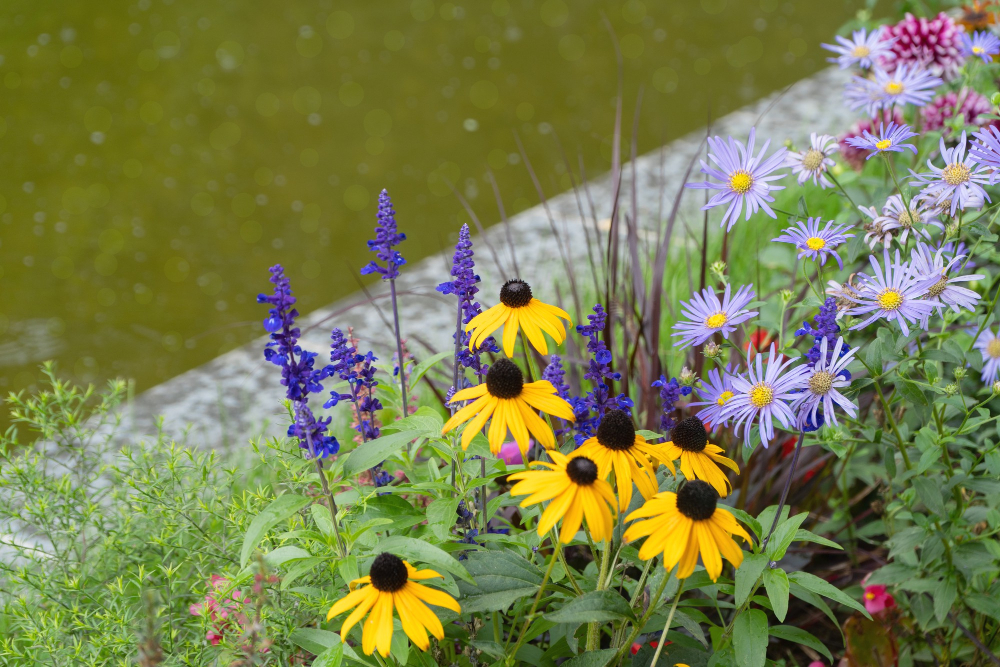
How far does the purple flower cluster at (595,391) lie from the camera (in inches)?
48.9

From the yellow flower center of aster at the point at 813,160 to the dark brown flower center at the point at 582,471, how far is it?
81cm

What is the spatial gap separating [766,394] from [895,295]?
0.79ft

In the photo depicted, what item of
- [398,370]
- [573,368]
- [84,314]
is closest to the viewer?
[398,370]

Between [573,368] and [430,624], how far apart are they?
4.00ft

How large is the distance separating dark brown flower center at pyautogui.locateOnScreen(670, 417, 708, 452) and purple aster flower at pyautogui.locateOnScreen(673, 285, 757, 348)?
0.16 meters

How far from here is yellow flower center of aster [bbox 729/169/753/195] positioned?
1.33 m

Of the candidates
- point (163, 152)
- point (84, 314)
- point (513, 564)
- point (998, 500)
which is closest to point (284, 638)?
point (513, 564)

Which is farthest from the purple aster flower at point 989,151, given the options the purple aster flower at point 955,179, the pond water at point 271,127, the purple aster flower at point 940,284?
the pond water at point 271,127

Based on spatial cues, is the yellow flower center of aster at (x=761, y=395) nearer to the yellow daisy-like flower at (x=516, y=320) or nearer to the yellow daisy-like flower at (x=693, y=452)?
the yellow daisy-like flower at (x=693, y=452)

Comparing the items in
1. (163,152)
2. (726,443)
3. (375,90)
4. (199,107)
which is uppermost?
(375,90)

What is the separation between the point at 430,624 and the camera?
96 cm

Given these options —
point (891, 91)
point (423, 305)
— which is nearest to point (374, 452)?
point (891, 91)

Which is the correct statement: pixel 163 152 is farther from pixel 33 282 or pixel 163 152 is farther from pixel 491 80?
pixel 491 80

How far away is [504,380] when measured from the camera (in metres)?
1.05
